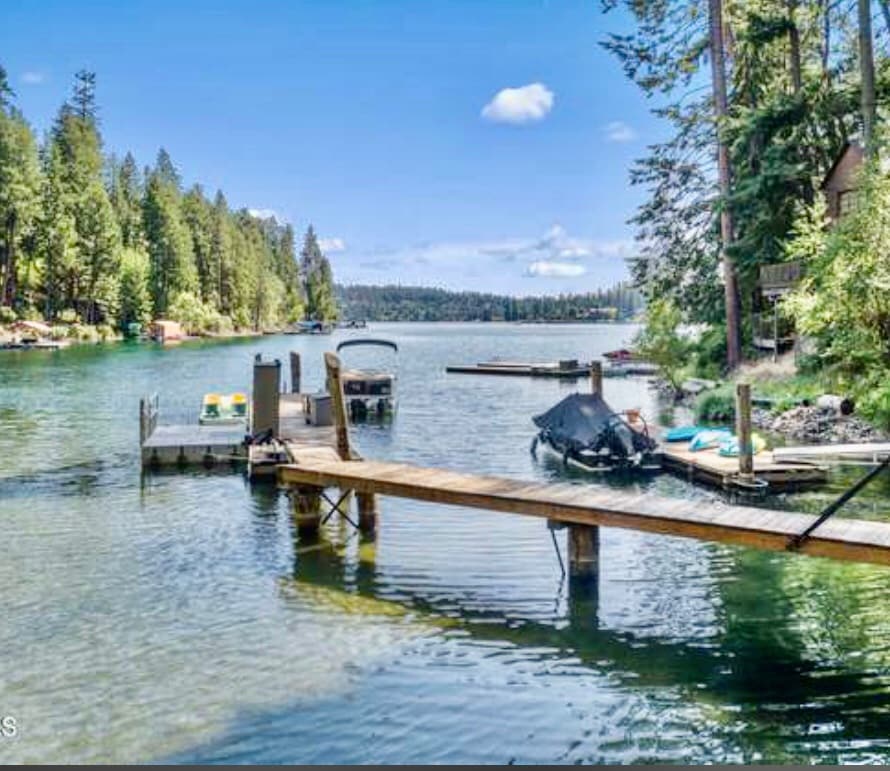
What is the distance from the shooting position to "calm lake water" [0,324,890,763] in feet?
20.9

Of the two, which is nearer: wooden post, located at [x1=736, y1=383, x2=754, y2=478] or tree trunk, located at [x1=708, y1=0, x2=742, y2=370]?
A: wooden post, located at [x1=736, y1=383, x2=754, y2=478]

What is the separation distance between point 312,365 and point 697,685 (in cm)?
5616

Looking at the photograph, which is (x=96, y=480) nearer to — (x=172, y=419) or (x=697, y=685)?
(x=172, y=419)

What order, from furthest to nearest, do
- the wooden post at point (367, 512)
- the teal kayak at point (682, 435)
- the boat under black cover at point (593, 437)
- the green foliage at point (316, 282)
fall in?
the green foliage at point (316, 282) < the teal kayak at point (682, 435) < the boat under black cover at point (593, 437) < the wooden post at point (367, 512)

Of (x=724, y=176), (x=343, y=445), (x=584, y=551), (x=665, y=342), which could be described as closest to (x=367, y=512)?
(x=343, y=445)

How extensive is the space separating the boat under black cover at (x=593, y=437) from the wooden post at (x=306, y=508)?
7.73 meters

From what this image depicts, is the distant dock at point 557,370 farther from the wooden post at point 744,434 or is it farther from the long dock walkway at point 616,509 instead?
the long dock walkway at point 616,509

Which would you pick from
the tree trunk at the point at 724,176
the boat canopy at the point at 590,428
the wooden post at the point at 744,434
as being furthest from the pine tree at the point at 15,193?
the wooden post at the point at 744,434

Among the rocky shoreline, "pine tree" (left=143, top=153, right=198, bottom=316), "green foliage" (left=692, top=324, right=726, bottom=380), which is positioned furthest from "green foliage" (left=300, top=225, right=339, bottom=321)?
the rocky shoreline

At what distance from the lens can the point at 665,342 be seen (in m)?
34.0

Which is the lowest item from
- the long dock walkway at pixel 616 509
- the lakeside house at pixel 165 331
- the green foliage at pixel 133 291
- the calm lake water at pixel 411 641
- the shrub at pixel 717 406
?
the calm lake water at pixel 411 641

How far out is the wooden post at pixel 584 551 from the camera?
32.1 ft

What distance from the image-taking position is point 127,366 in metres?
50.5

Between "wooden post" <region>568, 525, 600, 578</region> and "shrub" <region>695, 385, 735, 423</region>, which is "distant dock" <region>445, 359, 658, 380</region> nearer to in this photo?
"shrub" <region>695, 385, 735, 423</region>
